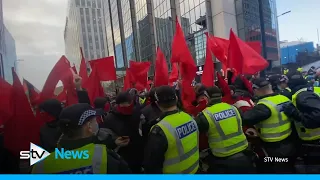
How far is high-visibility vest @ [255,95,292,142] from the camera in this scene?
95.1 inches

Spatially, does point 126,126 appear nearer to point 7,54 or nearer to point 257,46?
point 7,54

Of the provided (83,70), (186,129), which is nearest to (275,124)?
(186,129)

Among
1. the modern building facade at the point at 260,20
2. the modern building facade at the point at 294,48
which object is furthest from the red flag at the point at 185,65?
the modern building facade at the point at 294,48

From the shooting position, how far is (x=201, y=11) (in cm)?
201

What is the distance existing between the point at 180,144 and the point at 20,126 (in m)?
1.00

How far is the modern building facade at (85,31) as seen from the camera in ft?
5.90

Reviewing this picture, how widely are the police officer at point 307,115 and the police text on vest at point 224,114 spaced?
0.43 metres

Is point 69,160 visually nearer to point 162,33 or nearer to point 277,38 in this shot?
point 162,33

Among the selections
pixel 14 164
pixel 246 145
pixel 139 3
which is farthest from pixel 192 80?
pixel 14 164

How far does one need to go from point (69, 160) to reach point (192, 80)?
150cm

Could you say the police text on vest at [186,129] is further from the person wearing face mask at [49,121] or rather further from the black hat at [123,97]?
the person wearing face mask at [49,121]

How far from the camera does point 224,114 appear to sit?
239 centimetres

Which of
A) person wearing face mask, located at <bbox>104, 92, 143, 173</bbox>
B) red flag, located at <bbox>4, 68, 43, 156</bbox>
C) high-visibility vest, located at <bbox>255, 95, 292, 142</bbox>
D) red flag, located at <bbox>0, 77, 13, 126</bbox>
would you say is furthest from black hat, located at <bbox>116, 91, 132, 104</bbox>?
high-visibility vest, located at <bbox>255, 95, 292, 142</bbox>

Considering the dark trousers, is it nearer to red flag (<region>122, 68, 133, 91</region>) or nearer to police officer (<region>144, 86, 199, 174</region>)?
police officer (<region>144, 86, 199, 174</region>)
